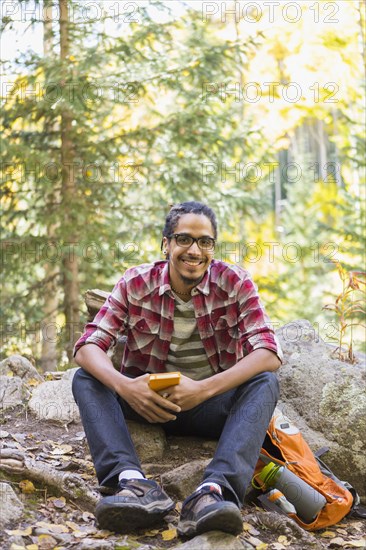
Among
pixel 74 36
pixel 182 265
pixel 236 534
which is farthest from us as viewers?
pixel 74 36

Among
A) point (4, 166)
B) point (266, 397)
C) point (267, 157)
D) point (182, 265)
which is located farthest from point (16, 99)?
point (266, 397)

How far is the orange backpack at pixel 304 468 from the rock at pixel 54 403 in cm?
149

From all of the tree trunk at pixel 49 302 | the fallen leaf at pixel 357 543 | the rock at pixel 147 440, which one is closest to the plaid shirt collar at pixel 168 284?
the rock at pixel 147 440

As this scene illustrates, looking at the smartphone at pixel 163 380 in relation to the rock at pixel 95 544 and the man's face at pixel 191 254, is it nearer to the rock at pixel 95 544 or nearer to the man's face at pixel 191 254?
the man's face at pixel 191 254

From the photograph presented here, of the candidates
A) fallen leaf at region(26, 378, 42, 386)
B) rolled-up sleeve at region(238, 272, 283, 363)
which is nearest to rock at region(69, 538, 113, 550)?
rolled-up sleeve at region(238, 272, 283, 363)

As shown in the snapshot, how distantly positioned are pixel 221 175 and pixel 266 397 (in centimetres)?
568

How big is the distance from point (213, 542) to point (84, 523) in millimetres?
664

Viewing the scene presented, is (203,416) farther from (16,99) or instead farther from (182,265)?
(16,99)

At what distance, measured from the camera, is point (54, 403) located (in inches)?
179

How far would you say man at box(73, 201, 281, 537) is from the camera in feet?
9.78

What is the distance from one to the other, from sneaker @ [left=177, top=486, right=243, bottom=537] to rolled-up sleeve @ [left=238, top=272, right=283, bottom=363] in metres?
0.86

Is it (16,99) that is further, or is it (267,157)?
(267,157)

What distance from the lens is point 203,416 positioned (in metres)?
3.59

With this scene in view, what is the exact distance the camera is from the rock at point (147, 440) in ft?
12.1
